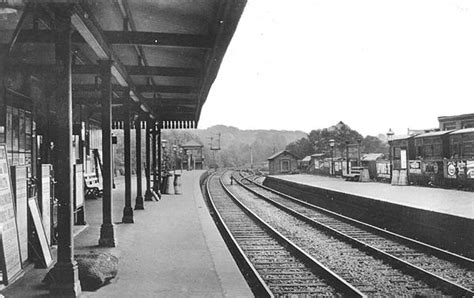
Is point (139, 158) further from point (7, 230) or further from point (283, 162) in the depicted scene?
point (283, 162)

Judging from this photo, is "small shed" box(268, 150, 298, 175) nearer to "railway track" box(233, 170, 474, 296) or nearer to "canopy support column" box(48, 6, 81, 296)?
"railway track" box(233, 170, 474, 296)

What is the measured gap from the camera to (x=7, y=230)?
4.88 m

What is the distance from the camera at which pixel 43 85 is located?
9.04 m

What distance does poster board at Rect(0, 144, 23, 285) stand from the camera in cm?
474

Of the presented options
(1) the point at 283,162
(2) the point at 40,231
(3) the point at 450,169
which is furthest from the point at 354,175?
(1) the point at 283,162

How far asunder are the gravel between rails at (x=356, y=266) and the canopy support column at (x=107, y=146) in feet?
11.8

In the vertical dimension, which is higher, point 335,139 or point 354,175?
point 335,139

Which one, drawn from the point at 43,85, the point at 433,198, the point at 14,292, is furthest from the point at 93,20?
the point at 433,198

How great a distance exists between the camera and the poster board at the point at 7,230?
4.74 m

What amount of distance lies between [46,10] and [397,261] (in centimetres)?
610

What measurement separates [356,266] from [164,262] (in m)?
3.16

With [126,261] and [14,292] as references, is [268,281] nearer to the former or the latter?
[126,261]

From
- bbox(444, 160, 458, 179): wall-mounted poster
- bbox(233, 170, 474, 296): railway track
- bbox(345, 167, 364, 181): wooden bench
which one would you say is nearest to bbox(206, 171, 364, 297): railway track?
bbox(233, 170, 474, 296): railway track

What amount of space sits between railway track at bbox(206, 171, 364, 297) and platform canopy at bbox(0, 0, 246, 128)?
322 cm
